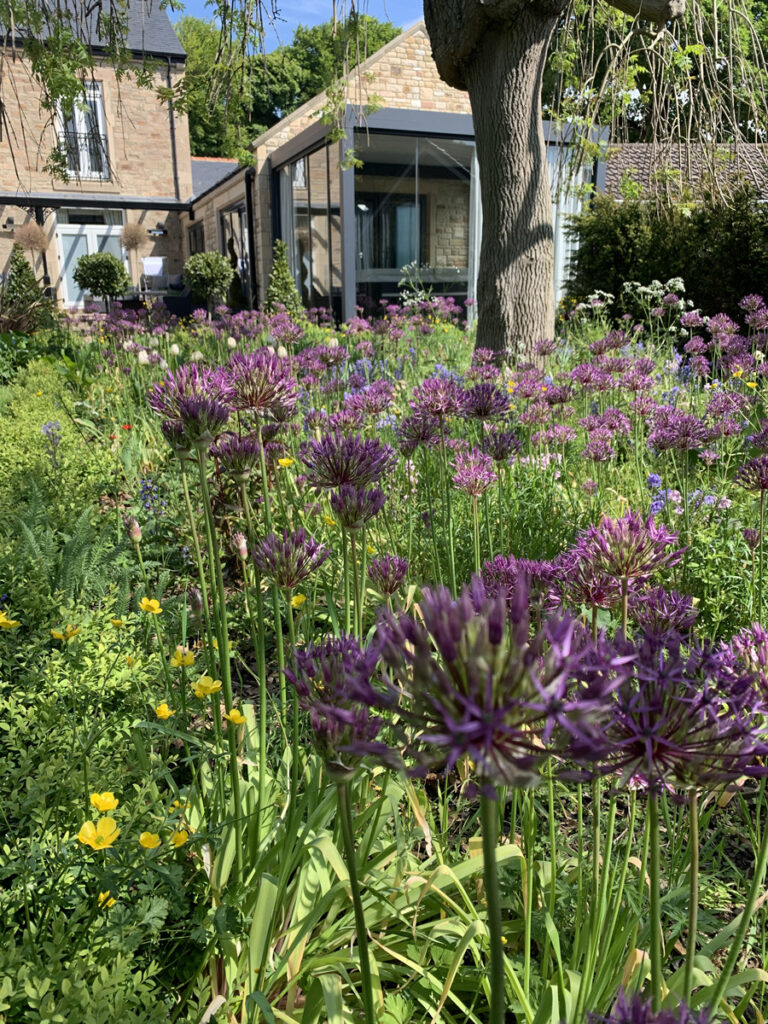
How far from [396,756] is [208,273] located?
20678 millimetres

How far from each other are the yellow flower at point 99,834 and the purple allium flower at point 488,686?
0.91m

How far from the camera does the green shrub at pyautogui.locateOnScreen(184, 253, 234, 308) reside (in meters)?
19.7

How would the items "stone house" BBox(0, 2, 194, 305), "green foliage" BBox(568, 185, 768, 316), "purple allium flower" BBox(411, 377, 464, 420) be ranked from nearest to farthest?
"purple allium flower" BBox(411, 377, 464, 420), "green foliage" BBox(568, 185, 768, 316), "stone house" BBox(0, 2, 194, 305)

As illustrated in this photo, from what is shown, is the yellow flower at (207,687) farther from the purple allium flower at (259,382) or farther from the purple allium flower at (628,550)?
the purple allium flower at (628,550)

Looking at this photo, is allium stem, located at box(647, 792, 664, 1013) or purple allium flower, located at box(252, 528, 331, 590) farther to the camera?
purple allium flower, located at box(252, 528, 331, 590)

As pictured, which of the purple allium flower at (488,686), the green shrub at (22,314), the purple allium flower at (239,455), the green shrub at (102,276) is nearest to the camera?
the purple allium flower at (488,686)

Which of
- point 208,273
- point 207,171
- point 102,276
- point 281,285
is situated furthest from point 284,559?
point 207,171

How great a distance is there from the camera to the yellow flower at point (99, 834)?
1257mm

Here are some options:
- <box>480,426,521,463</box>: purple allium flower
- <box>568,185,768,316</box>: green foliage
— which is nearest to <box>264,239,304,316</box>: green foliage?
<box>568,185,768,316</box>: green foliage

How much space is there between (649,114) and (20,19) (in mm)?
5203

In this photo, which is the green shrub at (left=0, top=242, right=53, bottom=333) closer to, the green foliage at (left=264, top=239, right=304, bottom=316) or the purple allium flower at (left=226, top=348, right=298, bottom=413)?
the green foliage at (left=264, top=239, right=304, bottom=316)

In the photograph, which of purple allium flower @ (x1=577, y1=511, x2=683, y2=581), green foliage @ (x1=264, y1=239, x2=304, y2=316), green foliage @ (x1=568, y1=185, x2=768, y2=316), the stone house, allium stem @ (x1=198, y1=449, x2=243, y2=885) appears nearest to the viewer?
purple allium flower @ (x1=577, y1=511, x2=683, y2=581)

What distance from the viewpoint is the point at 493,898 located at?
629mm

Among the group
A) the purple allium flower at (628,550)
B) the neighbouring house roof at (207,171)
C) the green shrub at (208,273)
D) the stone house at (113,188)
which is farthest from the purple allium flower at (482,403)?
the neighbouring house roof at (207,171)
